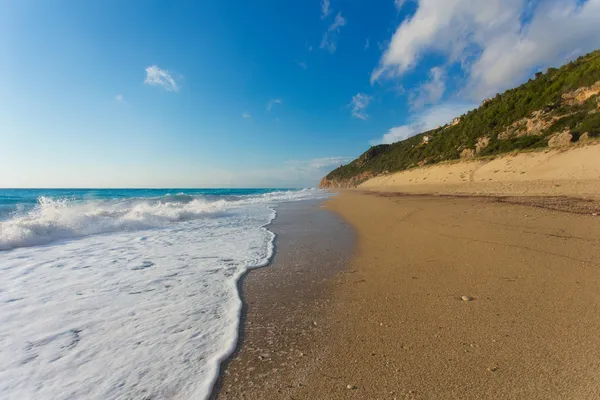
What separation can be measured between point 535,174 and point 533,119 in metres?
11.1

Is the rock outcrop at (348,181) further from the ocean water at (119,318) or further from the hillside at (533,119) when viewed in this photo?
the ocean water at (119,318)

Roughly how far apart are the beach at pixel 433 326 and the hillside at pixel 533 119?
19.5 meters

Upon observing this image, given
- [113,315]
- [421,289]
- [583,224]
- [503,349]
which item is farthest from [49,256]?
[583,224]

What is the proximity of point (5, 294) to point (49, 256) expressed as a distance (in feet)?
8.64

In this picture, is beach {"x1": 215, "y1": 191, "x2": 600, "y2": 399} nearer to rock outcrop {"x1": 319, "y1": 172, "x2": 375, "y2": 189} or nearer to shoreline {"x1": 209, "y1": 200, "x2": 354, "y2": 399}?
shoreline {"x1": 209, "y1": 200, "x2": 354, "y2": 399}

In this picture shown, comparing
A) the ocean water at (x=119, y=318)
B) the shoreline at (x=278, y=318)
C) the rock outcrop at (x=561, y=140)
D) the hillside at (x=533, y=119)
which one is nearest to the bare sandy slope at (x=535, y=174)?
the rock outcrop at (x=561, y=140)

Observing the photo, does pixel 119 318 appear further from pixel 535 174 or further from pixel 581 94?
pixel 581 94

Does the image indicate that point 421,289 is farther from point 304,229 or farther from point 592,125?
point 592,125

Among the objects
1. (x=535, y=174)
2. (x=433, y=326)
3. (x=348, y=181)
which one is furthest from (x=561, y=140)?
(x=348, y=181)

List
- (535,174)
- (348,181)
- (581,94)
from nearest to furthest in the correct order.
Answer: (535,174)
(581,94)
(348,181)

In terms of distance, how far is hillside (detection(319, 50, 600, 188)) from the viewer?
19219mm

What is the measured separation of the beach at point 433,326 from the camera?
6.07ft

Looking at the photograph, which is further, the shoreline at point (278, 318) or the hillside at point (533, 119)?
the hillside at point (533, 119)

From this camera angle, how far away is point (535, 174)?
1658 centimetres
